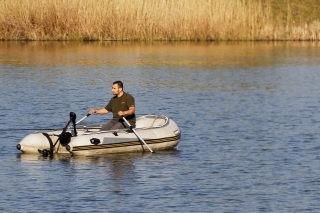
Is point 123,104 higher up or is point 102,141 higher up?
point 123,104

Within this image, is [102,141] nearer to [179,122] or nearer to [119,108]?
[119,108]

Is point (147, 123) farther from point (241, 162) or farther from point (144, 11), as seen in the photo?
point (144, 11)

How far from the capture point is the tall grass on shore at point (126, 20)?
1682 inches

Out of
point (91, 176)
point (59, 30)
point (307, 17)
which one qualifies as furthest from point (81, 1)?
point (91, 176)

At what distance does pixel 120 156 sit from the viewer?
56.9 ft

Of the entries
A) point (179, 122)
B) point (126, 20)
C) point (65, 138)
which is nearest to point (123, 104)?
point (65, 138)

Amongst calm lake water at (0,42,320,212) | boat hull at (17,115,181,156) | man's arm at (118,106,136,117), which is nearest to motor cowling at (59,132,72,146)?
boat hull at (17,115,181,156)

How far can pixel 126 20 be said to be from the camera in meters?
43.1

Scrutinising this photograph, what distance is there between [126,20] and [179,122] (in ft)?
69.1

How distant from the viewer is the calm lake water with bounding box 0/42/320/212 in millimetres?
14219

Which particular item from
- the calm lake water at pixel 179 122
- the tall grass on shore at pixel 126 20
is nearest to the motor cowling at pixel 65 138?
the calm lake water at pixel 179 122

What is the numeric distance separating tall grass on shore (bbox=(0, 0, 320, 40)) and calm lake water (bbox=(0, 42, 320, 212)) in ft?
1.81

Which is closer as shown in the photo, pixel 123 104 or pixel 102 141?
pixel 102 141

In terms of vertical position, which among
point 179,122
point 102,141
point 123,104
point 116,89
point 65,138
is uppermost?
point 116,89
